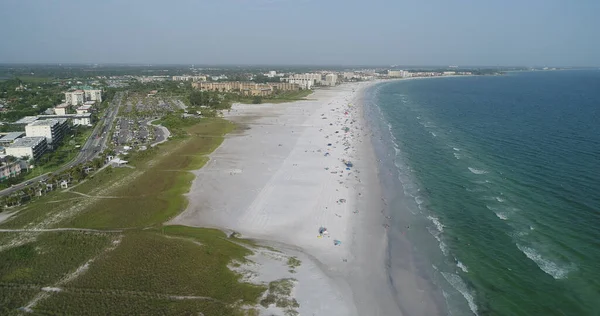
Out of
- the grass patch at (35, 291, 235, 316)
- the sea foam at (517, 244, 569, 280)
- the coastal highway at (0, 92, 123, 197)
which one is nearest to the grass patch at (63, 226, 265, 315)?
the grass patch at (35, 291, 235, 316)

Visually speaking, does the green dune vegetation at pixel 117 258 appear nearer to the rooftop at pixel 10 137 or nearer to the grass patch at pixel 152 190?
the grass patch at pixel 152 190

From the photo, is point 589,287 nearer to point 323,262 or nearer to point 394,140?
point 323,262

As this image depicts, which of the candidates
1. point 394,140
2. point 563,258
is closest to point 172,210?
point 563,258

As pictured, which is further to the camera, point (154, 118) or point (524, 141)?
point (154, 118)

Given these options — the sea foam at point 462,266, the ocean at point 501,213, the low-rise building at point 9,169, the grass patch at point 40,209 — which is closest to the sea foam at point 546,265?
the ocean at point 501,213

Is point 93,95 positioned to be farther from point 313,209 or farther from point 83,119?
point 313,209

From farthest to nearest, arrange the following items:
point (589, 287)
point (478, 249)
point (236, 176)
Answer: point (236, 176) < point (478, 249) < point (589, 287)

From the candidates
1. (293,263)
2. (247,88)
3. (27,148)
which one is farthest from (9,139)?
(247,88)
